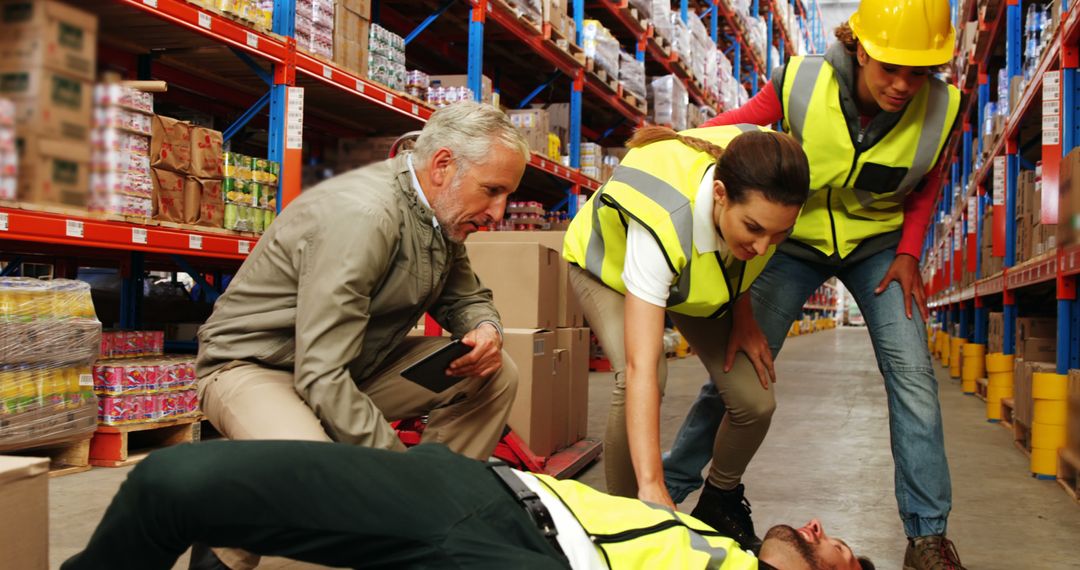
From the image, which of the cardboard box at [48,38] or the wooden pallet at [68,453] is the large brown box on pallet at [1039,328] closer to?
the wooden pallet at [68,453]

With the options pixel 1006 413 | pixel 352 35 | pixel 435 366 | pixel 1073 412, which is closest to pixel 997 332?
pixel 1006 413

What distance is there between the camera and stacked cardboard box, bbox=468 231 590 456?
3531mm

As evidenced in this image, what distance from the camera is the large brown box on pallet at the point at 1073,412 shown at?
131 inches

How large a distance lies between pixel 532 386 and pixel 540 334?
0.23 meters

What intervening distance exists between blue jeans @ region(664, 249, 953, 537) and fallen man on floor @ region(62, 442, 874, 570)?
1.13m

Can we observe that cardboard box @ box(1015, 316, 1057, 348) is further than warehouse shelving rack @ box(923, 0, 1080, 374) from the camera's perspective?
Yes

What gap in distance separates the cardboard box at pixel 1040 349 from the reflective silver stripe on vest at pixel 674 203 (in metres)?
4.01

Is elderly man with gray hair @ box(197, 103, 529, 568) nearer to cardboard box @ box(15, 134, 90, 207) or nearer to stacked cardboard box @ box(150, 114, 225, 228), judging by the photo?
cardboard box @ box(15, 134, 90, 207)

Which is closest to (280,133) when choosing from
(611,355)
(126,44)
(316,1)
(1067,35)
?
(316,1)

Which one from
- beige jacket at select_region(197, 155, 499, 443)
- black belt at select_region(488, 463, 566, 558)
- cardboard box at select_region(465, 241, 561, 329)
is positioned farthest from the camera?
cardboard box at select_region(465, 241, 561, 329)

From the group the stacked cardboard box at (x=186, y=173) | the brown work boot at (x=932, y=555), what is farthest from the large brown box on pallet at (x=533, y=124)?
the brown work boot at (x=932, y=555)

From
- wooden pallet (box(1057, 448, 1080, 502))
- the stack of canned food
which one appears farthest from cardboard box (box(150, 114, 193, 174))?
wooden pallet (box(1057, 448, 1080, 502))

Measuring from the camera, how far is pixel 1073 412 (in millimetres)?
3430

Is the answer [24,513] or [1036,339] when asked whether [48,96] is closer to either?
[24,513]
